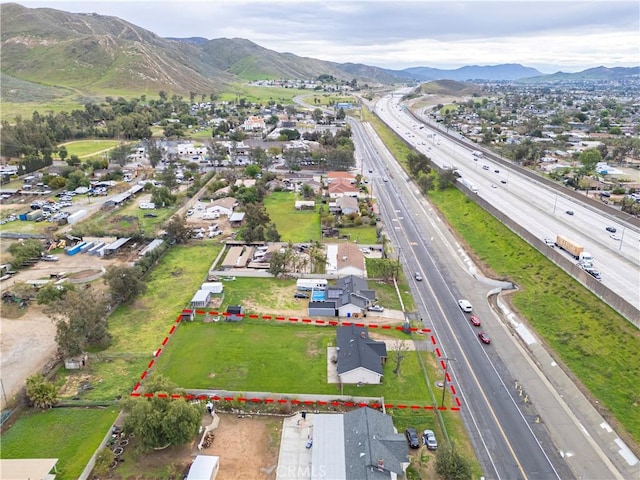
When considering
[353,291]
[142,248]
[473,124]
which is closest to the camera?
[353,291]

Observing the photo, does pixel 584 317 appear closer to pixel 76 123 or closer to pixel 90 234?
pixel 90 234

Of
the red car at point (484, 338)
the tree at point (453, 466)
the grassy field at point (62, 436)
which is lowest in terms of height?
the grassy field at point (62, 436)

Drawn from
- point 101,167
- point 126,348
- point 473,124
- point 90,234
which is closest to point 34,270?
point 90,234

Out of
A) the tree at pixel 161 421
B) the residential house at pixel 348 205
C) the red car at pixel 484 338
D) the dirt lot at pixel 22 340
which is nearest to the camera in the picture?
the tree at pixel 161 421

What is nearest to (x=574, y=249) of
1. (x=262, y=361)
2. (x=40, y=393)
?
(x=262, y=361)

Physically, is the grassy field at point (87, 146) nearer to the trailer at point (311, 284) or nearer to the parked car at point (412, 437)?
the trailer at point (311, 284)

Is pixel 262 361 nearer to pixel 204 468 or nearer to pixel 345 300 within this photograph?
pixel 345 300

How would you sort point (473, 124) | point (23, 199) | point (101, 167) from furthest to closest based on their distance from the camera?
1. point (473, 124)
2. point (101, 167)
3. point (23, 199)

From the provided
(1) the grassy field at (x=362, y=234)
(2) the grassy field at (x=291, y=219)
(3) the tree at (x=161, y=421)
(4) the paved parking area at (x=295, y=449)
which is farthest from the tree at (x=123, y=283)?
(1) the grassy field at (x=362, y=234)
